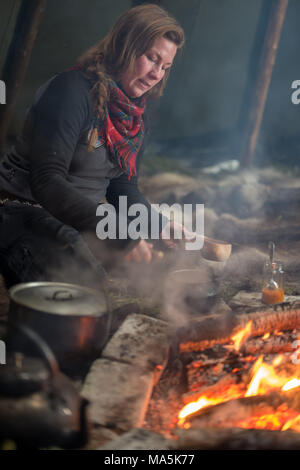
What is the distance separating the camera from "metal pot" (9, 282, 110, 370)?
231 cm

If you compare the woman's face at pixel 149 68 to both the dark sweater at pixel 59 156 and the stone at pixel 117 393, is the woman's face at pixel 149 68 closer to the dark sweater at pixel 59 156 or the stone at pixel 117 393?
the dark sweater at pixel 59 156

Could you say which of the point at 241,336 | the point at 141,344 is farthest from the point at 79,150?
the point at 241,336

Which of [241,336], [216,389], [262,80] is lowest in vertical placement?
[216,389]

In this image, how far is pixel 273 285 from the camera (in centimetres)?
388

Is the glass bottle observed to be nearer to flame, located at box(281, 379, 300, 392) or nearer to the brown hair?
flame, located at box(281, 379, 300, 392)

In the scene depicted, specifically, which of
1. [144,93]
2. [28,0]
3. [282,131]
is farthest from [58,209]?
[282,131]

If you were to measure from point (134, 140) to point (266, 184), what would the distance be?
16.7ft

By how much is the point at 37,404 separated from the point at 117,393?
0.83 m

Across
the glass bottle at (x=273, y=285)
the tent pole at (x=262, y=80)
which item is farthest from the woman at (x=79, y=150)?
the tent pole at (x=262, y=80)

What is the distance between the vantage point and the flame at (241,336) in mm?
2998

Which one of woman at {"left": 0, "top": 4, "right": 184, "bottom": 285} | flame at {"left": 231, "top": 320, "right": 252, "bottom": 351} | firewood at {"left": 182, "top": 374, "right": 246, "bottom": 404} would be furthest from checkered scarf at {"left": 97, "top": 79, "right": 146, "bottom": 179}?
firewood at {"left": 182, "top": 374, "right": 246, "bottom": 404}

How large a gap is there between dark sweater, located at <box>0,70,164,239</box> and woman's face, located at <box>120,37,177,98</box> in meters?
0.40

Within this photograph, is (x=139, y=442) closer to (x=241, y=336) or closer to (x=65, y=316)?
(x=65, y=316)

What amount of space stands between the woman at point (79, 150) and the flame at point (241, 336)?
0.79 metres
